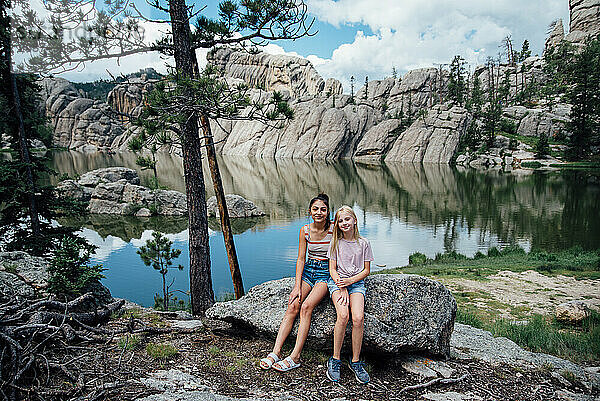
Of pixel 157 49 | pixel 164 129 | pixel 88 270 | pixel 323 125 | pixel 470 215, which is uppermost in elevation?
pixel 323 125

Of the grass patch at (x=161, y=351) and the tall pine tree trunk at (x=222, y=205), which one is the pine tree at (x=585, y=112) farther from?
the grass patch at (x=161, y=351)

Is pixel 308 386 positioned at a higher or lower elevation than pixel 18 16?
lower

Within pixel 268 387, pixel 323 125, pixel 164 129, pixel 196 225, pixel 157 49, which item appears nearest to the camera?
pixel 268 387

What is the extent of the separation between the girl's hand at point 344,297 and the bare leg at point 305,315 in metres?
0.26

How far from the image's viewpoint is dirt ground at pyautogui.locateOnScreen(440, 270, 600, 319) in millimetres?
10164

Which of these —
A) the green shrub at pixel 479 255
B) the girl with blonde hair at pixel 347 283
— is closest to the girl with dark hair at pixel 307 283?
the girl with blonde hair at pixel 347 283

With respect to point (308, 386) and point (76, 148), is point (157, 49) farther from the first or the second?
point (76, 148)

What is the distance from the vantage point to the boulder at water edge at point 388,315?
15.9ft

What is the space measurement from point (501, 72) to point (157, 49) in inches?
4301

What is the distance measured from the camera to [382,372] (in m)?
4.85

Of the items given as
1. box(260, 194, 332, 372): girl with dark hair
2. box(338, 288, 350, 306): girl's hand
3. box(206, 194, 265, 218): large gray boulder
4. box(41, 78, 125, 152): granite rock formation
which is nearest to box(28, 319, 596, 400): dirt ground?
box(260, 194, 332, 372): girl with dark hair

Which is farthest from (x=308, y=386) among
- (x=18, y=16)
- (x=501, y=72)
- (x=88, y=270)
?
(x=501, y=72)

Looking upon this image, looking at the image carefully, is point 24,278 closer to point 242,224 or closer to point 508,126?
point 242,224

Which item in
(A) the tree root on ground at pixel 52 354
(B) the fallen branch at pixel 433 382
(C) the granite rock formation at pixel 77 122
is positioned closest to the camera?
(A) the tree root on ground at pixel 52 354
